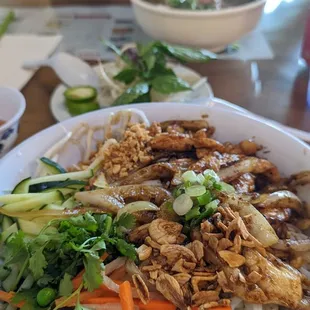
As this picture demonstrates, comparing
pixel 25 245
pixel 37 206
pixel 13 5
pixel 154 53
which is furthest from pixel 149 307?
pixel 13 5

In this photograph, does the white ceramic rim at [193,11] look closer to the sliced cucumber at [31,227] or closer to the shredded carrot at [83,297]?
the sliced cucumber at [31,227]

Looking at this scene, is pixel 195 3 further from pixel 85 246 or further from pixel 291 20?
pixel 85 246

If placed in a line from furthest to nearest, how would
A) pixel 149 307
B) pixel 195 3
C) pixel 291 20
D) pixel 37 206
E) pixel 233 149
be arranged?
pixel 291 20 → pixel 195 3 → pixel 233 149 → pixel 37 206 → pixel 149 307

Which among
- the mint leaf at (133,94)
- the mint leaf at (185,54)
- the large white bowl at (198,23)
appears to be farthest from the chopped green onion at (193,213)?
the large white bowl at (198,23)

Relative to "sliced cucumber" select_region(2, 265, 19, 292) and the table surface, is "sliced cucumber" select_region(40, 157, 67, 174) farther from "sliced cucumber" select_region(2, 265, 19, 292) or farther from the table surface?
the table surface

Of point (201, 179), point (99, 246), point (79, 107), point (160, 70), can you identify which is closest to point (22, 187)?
point (99, 246)

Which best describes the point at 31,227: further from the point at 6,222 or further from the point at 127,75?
the point at 127,75
